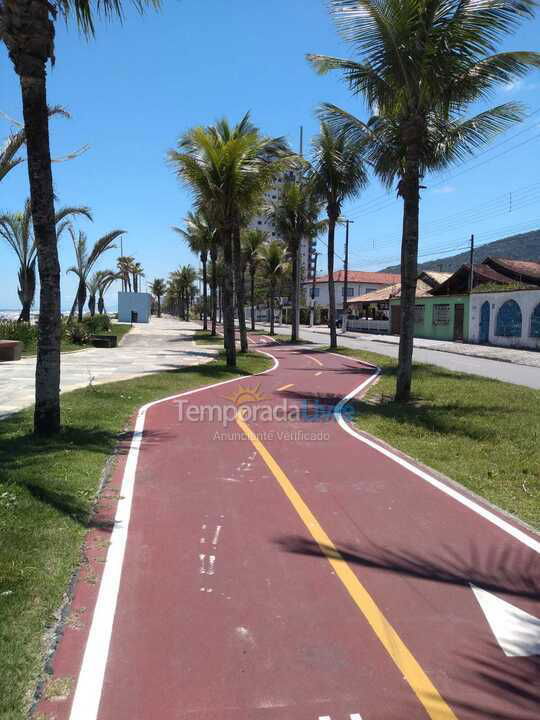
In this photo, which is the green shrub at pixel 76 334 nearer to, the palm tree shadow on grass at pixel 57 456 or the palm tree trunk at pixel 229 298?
the palm tree trunk at pixel 229 298

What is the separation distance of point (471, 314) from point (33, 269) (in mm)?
26422

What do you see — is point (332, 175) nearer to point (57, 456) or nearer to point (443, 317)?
point (443, 317)

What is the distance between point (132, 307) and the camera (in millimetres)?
64562

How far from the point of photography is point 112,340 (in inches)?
1195

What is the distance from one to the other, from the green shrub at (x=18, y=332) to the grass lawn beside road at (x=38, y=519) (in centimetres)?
1457

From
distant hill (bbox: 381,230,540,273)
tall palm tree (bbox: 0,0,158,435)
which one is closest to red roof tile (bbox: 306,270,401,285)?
distant hill (bbox: 381,230,540,273)

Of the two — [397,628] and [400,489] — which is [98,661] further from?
[400,489]

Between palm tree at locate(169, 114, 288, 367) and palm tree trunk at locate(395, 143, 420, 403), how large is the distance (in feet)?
25.2

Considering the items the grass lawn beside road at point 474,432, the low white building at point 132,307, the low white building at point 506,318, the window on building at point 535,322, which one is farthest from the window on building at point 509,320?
the low white building at point 132,307

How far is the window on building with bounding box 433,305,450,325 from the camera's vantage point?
41.1 meters

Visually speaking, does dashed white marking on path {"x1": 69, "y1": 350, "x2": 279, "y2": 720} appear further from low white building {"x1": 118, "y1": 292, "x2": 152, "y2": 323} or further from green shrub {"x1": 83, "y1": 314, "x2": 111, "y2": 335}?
low white building {"x1": 118, "y1": 292, "x2": 152, "y2": 323}

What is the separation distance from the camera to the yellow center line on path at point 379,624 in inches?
Answer: 118

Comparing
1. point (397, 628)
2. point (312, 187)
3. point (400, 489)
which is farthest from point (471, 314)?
point (397, 628)

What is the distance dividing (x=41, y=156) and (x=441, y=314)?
3746 centimetres
